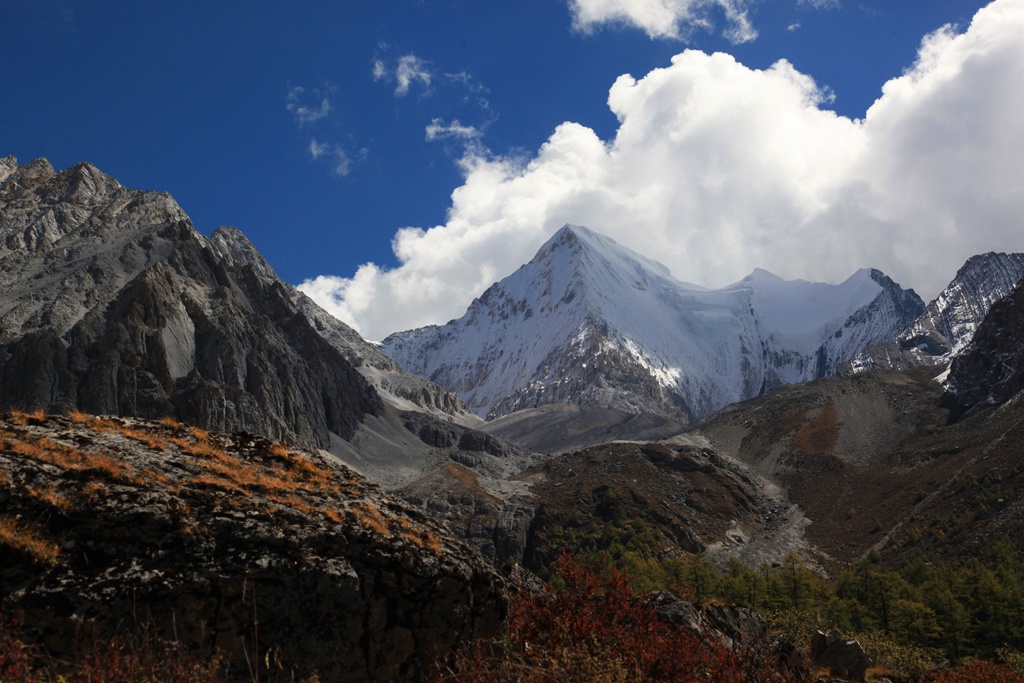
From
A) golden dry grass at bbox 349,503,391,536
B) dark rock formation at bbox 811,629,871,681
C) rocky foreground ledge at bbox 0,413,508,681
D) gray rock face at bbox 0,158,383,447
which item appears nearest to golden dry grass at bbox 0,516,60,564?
rocky foreground ledge at bbox 0,413,508,681

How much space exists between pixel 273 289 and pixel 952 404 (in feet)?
519

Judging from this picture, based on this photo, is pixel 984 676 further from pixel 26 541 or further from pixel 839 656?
pixel 26 541

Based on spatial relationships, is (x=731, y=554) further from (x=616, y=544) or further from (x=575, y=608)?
(x=575, y=608)

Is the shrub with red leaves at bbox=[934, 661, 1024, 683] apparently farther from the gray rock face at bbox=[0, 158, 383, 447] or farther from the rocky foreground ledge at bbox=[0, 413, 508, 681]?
the gray rock face at bbox=[0, 158, 383, 447]

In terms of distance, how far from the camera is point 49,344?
12550 cm

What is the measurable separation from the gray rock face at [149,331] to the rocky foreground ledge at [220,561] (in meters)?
107

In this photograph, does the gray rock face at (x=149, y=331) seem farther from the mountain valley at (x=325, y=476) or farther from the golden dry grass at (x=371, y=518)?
the golden dry grass at (x=371, y=518)

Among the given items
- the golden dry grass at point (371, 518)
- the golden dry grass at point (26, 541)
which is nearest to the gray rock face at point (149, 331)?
the golden dry grass at point (371, 518)

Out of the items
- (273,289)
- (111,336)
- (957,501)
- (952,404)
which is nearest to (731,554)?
(957,501)

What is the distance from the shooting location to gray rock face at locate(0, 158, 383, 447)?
124875 mm

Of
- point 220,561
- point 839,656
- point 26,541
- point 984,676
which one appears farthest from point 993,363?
point 26,541

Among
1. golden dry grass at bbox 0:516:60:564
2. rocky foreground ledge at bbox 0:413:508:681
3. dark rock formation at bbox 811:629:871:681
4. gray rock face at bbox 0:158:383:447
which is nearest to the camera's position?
golden dry grass at bbox 0:516:60:564

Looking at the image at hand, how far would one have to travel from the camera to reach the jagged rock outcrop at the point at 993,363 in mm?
158125

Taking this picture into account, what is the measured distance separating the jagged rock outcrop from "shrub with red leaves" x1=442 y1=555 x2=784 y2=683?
168871 millimetres
